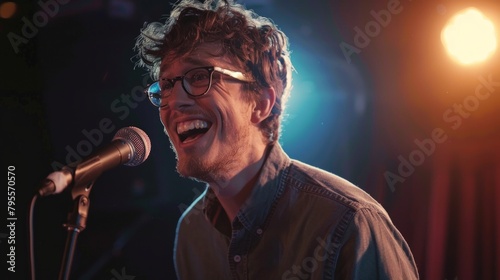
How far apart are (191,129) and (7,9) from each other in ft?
4.74

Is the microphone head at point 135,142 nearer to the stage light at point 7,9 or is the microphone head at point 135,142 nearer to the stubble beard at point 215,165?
the stubble beard at point 215,165

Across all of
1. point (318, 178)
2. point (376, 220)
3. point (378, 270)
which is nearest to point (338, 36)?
point (318, 178)

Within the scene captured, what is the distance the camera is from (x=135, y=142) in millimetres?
1759

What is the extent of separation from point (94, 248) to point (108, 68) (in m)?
1.01

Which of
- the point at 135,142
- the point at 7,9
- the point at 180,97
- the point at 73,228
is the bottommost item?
the point at 73,228

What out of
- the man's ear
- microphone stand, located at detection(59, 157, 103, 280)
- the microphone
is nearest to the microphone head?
the microphone

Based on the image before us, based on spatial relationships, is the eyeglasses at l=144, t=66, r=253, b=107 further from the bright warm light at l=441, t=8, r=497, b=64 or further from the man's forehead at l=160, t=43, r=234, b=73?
the bright warm light at l=441, t=8, r=497, b=64

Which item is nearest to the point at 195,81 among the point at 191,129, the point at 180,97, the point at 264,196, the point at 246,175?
the point at 180,97

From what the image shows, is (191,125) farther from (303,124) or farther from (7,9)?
(7,9)

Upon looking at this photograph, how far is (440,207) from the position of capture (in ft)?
8.77

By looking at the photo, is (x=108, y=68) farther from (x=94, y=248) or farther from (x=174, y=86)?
(x=94, y=248)

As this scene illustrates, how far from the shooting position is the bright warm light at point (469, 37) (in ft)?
8.76

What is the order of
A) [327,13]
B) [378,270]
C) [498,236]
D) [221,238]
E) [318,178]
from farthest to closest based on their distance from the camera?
[327,13], [498,236], [221,238], [318,178], [378,270]

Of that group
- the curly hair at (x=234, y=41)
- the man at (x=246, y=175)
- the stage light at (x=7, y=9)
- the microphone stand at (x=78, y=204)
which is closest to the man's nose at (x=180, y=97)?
the man at (x=246, y=175)
